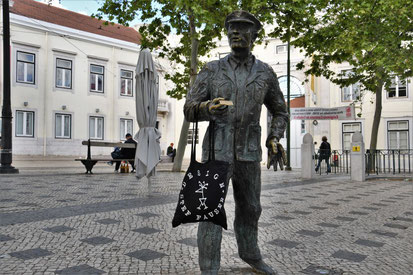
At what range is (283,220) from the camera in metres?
5.75

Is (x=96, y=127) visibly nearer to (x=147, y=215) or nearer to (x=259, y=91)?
(x=147, y=215)

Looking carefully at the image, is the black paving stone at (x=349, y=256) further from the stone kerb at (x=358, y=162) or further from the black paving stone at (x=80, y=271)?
the stone kerb at (x=358, y=162)

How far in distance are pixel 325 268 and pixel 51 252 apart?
8.34 ft

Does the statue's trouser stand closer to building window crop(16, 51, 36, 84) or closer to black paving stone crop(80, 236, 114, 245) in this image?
black paving stone crop(80, 236, 114, 245)

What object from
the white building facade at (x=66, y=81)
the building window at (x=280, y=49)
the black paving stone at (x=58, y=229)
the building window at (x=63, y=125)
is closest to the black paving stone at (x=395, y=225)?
the black paving stone at (x=58, y=229)

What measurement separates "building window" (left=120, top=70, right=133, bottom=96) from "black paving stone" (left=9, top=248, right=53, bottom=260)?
87.9 ft

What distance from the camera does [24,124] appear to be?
23.9 metres

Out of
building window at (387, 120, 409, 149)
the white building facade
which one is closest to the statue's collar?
the white building facade

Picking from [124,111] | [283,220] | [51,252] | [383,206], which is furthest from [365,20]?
[124,111]

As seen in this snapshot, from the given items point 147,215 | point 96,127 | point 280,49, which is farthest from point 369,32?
point 96,127

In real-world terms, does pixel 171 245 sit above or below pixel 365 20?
below

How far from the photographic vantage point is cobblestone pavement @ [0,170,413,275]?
11.2ft

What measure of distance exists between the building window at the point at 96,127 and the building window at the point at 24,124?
14.2ft

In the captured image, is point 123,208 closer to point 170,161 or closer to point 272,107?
point 272,107
